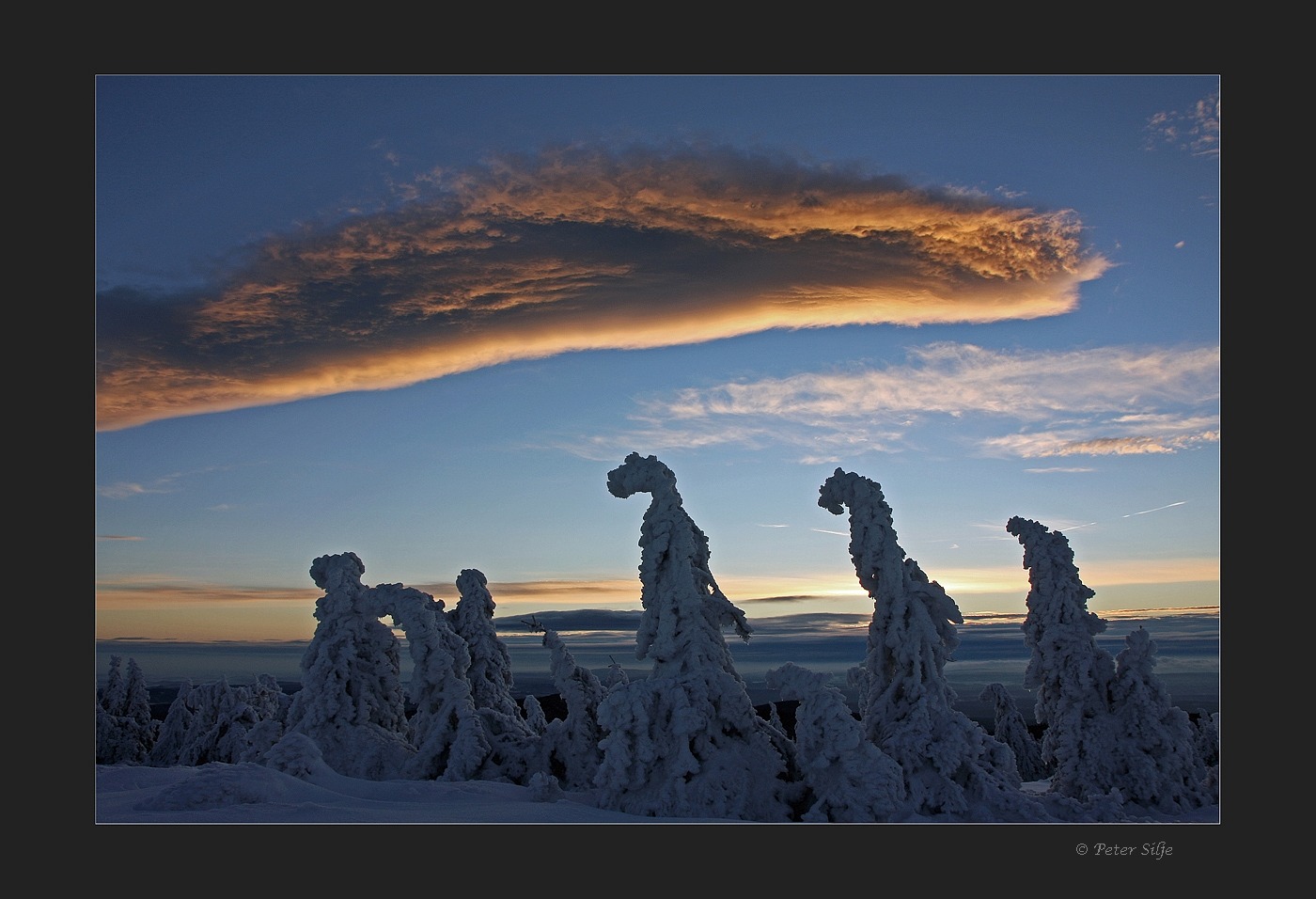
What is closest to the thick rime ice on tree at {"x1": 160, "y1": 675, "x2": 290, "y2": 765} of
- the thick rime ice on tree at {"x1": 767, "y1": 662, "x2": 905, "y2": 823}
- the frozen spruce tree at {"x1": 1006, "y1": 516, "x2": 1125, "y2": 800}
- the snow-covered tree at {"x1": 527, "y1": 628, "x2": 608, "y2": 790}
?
the snow-covered tree at {"x1": 527, "y1": 628, "x2": 608, "y2": 790}

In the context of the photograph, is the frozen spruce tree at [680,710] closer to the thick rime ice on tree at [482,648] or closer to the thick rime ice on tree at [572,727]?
the thick rime ice on tree at [572,727]

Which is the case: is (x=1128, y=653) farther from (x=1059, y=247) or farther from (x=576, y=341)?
(x=576, y=341)

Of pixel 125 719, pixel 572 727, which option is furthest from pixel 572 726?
pixel 125 719

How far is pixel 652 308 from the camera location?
83.5 ft

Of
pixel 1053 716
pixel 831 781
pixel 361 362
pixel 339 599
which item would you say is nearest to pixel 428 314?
Answer: pixel 361 362

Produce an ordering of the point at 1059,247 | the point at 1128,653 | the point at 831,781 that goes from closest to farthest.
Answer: the point at 831,781 < the point at 1128,653 < the point at 1059,247

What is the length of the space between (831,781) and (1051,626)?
6.63m

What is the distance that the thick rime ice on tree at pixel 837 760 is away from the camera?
18750mm

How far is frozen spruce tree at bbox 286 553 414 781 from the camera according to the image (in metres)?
24.7

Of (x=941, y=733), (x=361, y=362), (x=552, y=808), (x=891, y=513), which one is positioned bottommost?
(x=552, y=808)

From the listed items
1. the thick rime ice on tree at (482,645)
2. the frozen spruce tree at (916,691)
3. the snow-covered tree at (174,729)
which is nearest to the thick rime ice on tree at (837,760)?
the frozen spruce tree at (916,691)

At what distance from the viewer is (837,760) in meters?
19.2

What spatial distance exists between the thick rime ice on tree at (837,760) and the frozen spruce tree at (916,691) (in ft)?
1.20

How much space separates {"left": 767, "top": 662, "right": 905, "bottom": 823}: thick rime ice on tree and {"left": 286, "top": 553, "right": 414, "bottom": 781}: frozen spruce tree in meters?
10.2
